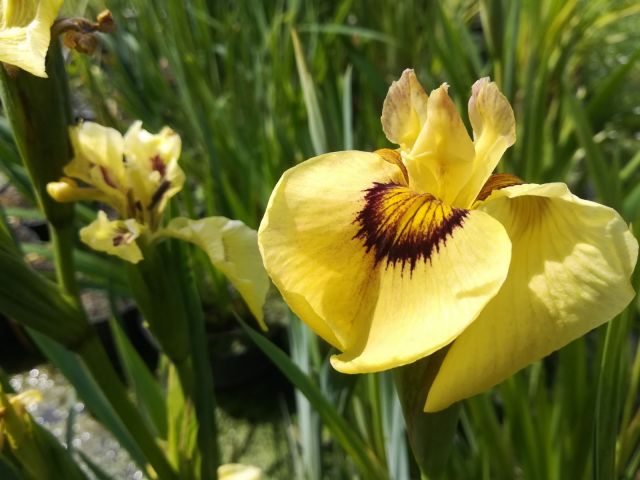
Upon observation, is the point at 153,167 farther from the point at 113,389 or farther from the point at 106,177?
the point at 113,389

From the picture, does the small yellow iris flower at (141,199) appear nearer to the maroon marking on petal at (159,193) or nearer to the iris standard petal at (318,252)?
the maroon marking on petal at (159,193)

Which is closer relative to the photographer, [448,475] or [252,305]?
[252,305]

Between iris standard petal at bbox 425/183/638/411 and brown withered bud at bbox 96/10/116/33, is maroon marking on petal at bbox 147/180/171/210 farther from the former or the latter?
iris standard petal at bbox 425/183/638/411

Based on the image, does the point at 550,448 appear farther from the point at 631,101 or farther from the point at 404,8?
the point at 631,101

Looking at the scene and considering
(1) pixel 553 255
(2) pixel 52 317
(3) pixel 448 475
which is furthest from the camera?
(3) pixel 448 475

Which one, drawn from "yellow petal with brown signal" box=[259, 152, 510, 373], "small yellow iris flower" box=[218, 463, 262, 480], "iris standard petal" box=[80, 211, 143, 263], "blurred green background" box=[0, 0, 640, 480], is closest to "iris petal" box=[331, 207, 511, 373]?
"yellow petal with brown signal" box=[259, 152, 510, 373]

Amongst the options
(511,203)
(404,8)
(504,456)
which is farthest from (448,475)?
(404,8)

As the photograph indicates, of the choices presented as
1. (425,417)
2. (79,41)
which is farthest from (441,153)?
(79,41)
